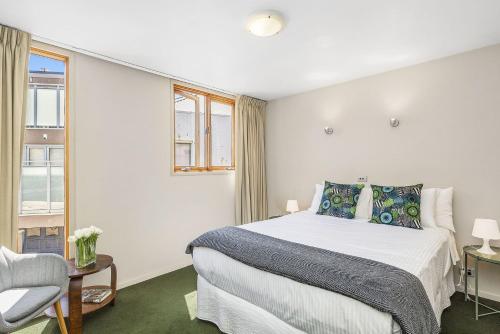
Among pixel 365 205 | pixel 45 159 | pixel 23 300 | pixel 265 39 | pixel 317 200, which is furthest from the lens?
pixel 317 200

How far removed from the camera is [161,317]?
2293 mm

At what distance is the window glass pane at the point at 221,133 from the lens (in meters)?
4.07

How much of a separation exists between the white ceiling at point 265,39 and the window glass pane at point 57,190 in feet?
4.07

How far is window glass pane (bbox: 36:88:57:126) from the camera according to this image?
8.28 ft

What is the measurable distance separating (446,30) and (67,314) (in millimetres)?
3902

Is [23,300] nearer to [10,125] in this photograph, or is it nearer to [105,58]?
[10,125]

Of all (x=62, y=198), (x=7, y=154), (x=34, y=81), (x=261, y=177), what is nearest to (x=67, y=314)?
(x=62, y=198)

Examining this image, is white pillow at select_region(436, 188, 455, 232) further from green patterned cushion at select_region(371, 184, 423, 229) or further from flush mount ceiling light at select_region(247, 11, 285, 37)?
flush mount ceiling light at select_region(247, 11, 285, 37)

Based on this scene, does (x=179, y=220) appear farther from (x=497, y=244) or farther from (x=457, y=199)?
(x=497, y=244)

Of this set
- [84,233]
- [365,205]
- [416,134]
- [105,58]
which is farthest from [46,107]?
[416,134]

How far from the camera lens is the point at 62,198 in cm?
260

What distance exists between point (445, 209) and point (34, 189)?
408 centimetres

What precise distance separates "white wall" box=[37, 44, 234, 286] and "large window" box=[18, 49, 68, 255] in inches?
5.7

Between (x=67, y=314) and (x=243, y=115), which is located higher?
(x=243, y=115)
